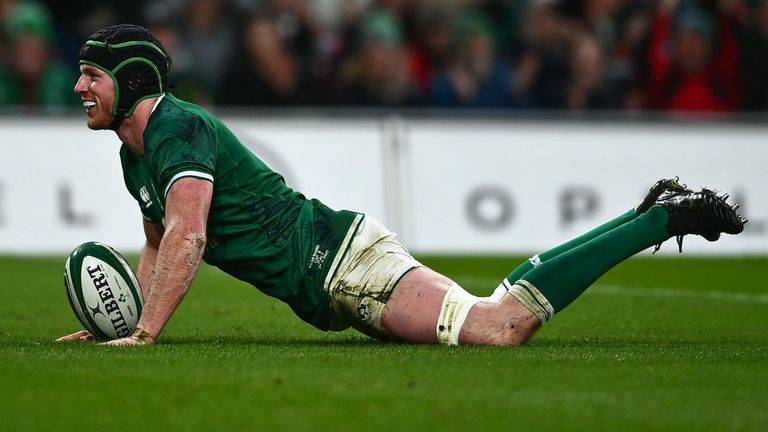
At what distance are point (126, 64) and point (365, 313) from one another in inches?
69.3

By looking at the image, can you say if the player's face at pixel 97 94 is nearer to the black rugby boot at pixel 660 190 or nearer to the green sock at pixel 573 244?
the green sock at pixel 573 244

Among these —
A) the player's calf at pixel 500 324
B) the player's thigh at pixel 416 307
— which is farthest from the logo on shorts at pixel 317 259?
the player's calf at pixel 500 324

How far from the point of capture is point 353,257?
708 cm

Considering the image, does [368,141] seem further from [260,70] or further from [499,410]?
[499,410]

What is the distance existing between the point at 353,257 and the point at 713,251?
34.0 ft

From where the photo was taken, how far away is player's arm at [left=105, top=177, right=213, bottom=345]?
6.57m

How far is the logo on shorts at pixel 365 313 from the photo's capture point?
7016 millimetres

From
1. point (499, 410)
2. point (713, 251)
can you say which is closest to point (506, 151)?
point (713, 251)

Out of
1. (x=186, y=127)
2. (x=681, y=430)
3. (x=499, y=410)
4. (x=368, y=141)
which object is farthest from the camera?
(x=368, y=141)

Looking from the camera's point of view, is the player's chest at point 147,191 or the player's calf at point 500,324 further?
the player's chest at point 147,191

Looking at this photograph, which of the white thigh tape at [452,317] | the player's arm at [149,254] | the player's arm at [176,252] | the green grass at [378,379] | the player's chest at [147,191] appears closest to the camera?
the green grass at [378,379]

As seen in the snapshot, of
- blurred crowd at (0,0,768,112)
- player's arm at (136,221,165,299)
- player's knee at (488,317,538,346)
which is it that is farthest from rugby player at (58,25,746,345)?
blurred crowd at (0,0,768,112)

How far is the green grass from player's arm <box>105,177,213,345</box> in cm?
17

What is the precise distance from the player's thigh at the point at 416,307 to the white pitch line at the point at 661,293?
407 centimetres
